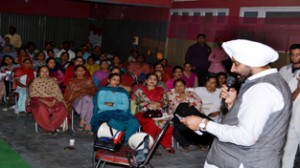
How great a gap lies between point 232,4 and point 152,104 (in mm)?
3751

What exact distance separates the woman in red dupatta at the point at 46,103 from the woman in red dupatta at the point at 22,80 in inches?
27.2

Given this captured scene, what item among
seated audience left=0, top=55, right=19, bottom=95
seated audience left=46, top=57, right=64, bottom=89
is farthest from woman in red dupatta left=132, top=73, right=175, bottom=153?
seated audience left=0, top=55, right=19, bottom=95

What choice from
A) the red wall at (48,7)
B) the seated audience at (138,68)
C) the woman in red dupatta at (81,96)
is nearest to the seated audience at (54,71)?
the woman in red dupatta at (81,96)

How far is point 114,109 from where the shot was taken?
550 cm

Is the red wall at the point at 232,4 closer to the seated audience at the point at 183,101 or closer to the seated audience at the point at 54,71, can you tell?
the seated audience at the point at 183,101

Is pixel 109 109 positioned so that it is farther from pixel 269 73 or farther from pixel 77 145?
pixel 269 73

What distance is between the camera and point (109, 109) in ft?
18.0

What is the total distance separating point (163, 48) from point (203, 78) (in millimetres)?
2420

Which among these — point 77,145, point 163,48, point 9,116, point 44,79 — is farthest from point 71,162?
point 163,48

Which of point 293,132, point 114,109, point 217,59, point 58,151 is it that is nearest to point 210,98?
point 114,109

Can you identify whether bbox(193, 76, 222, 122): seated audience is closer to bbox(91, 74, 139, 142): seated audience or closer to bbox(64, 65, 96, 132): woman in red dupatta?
bbox(91, 74, 139, 142): seated audience

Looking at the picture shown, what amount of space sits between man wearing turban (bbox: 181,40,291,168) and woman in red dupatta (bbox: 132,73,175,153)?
3154 millimetres

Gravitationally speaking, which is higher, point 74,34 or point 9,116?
point 74,34

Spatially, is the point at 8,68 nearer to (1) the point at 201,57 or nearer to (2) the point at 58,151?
(2) the point at 58,151
